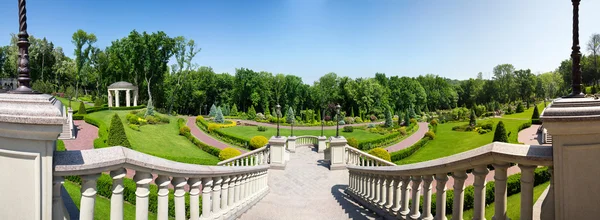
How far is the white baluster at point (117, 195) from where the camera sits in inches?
93.4

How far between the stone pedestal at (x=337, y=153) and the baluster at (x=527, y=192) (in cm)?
1160

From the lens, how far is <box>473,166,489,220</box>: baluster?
2.80 meters

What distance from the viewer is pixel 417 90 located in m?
62.3

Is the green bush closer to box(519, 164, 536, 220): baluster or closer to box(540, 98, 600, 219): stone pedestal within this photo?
box(519, 164, 536, 220): baluster

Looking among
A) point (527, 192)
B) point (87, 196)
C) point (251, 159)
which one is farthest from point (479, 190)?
point (251, 159)

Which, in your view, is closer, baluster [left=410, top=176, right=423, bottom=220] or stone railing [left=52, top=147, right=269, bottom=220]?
stone railing [left=52, top=147, right=269, bottom=220]

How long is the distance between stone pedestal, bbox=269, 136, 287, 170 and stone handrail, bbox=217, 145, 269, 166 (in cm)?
34

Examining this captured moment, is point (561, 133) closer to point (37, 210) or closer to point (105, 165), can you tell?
point (105, 165)

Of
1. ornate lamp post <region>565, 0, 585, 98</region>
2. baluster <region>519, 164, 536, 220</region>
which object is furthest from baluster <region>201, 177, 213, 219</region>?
ornate lamp post <region>565, 0, 585, 98</region>

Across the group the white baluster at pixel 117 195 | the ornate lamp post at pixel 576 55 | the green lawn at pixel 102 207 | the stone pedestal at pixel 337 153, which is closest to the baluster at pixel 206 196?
the white baluster at pixel 117 195

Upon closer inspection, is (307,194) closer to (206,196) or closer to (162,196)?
(206,196)

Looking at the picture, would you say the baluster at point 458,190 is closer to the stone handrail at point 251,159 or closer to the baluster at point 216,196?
the baluster at point 216,196

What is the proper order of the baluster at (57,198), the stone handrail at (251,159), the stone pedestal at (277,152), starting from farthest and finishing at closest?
the stone pedestal at (277,152), the stone handrail at (251,159), the baluster at (57,198)

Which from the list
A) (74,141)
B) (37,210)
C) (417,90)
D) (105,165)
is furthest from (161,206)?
(417,90)
